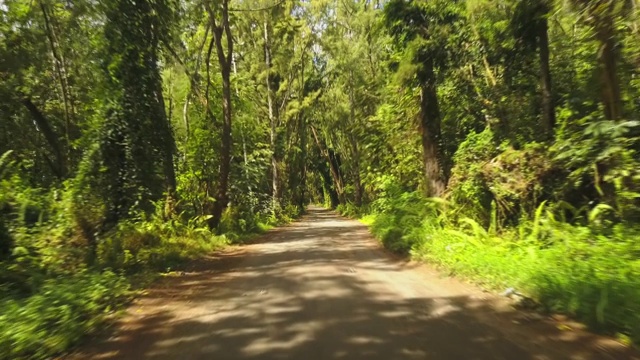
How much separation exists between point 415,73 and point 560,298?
887 centimetres

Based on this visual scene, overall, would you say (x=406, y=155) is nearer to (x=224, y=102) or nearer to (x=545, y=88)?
(x=224, y=102)

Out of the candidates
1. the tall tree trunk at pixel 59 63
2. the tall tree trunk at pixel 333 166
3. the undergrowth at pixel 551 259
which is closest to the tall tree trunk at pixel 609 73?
the undergrowth at pixel 551 259

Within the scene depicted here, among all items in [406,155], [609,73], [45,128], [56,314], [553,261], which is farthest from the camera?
[406,155]

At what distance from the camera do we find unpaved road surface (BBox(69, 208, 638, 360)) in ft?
16.3

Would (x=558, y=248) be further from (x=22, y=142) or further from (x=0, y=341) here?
(x=22, y=142)

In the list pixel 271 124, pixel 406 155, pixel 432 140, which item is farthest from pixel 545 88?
pixel 271 124

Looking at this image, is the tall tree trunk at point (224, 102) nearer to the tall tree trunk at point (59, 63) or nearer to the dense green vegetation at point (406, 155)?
the dense green vegetation at point (406, 155)

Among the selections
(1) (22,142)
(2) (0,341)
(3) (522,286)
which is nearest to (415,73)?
(3) (522,286)

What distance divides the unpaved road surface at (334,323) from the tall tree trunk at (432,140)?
17.6 feet

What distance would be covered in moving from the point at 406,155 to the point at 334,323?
1541 cm

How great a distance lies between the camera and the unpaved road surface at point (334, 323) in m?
4.98

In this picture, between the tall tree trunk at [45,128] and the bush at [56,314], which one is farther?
the tall tree trunk at [45,128]

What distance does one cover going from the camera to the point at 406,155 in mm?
20703

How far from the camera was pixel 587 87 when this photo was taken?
1058 centimetres
